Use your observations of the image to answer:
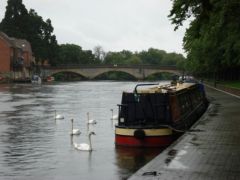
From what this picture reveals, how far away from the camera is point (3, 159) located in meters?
19.2

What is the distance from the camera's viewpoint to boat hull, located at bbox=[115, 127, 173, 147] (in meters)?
20.5

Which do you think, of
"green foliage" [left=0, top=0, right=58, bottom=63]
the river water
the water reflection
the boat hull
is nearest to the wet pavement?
the boat hull

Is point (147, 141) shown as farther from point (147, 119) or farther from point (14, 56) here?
point (14, 56)

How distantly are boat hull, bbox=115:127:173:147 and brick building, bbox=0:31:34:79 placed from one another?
111061 millimetres

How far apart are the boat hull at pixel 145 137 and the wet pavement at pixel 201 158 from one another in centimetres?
81

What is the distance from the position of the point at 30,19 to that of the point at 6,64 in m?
20.0

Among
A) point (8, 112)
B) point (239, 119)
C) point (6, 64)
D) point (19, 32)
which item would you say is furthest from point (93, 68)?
point (239, 119)

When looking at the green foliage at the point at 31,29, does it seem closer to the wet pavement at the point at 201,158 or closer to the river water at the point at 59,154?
the river water at the point at 59,154

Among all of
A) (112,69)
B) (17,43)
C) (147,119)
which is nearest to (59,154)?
(147,119)

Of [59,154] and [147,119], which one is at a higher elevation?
[147,119]

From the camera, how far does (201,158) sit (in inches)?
604

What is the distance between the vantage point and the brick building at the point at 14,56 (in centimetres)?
12975

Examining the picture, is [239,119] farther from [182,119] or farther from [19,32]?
[19,32]

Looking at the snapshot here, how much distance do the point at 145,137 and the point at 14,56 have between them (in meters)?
120
